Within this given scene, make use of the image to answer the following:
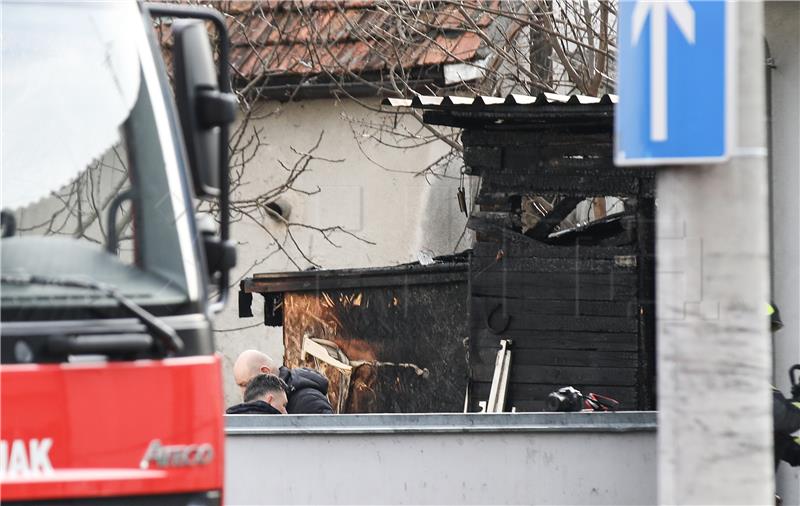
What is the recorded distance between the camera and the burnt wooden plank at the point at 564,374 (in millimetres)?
8055

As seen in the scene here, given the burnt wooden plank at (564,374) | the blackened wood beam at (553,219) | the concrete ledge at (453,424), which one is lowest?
the concrete ledge at (453,424)

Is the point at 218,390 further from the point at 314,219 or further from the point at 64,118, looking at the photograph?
the point at 314,219

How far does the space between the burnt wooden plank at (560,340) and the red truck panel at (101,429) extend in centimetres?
445

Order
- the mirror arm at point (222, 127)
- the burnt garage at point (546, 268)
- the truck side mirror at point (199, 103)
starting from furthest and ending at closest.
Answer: the burnt garage at point (546, 268), the mirror arm at point (222, 127), the truck side mirror at point (199, 103)

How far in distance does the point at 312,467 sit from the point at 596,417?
1.34 metres

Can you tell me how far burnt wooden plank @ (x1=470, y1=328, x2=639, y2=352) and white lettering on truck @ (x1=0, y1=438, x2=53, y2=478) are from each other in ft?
15.7

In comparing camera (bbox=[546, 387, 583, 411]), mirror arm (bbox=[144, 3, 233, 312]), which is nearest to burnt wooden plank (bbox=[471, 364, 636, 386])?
camera (bbox=[546, 387, 583, 411])

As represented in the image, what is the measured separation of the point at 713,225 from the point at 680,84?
0.37 meters

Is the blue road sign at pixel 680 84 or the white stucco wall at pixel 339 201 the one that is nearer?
the blue road sign at pixel 680 84

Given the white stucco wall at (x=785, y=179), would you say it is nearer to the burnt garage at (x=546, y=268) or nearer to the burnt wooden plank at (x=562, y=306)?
the burnt garage at (x=546, y=268)

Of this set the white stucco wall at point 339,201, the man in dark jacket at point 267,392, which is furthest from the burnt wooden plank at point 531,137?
the white stucco wall at point 339,201

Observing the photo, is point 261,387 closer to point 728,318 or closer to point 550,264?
point 550,264

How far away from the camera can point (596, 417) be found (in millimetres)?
6410

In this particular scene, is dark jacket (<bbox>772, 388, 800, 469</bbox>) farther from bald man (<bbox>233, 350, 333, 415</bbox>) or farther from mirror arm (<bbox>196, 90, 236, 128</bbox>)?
mirror arm (<bbox>196, 90, 236, 128</bbox>)
